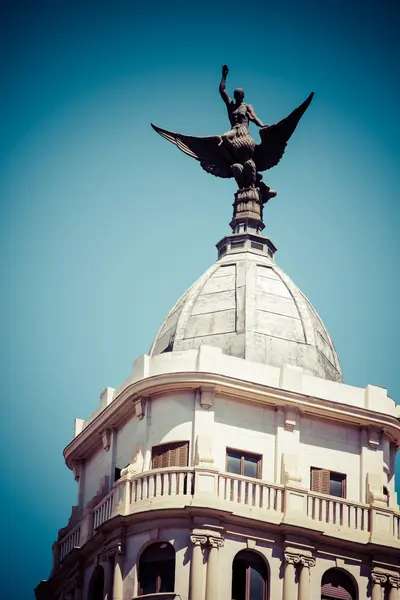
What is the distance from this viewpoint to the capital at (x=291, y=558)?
74.8 m

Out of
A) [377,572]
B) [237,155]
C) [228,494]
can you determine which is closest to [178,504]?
[228,494]

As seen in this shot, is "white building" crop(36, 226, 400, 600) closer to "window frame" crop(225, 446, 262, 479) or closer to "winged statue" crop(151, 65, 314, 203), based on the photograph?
"window frame" crop(225, 446, 262, 479)

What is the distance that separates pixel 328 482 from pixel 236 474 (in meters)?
3.67

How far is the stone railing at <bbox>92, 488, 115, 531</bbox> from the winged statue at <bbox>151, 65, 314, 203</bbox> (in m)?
15.4

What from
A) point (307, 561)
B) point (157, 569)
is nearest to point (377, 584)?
point (307, 561)

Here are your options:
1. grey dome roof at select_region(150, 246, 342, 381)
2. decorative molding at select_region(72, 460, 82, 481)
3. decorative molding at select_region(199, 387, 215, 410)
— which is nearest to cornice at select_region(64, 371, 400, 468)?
decorative molding at select_region(199, 387, 215, 410)

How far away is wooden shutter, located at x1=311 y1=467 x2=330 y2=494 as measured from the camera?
77812 mm

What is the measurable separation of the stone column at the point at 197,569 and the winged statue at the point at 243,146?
17949 mm

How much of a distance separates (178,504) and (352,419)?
304 inches

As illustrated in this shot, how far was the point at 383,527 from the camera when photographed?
7694 cm

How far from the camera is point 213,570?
73.7 meters

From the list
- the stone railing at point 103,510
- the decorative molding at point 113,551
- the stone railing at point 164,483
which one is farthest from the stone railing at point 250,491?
the stone railing at point 103,510

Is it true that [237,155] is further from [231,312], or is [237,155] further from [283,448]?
[283,448]

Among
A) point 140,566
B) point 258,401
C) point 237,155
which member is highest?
point 237,155
